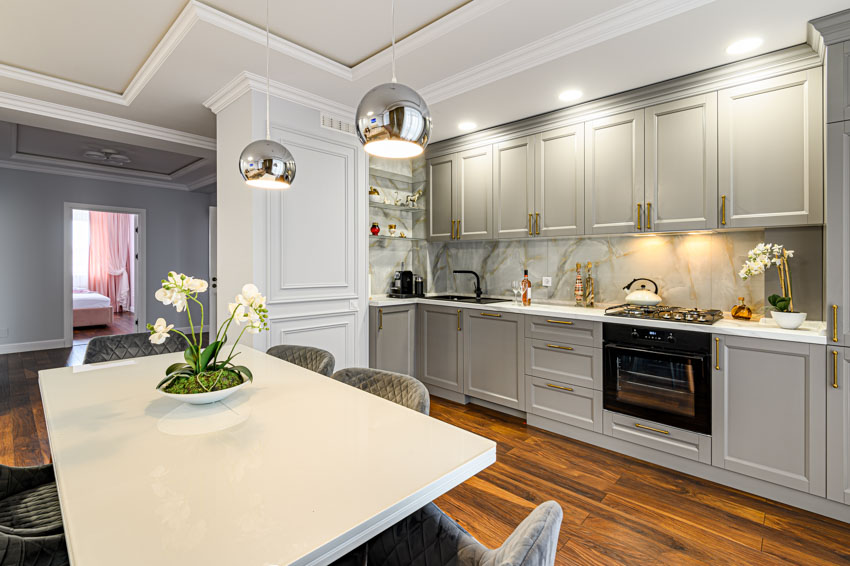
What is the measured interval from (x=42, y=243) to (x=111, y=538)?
7.22 m

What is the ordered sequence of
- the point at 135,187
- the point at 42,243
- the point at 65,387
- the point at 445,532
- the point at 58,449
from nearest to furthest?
1. the point at 445,532
2. the point at 58,449
3. the point at 65,387
4. the point at 42,243
5. the point at 135,187

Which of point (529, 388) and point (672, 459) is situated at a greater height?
point (529, 388)

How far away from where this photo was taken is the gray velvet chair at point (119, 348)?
2.36 m

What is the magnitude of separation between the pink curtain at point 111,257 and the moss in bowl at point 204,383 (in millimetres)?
10398

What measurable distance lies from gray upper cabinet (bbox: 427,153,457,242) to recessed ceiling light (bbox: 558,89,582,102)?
4.13ft

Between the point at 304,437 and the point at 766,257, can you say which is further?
the point at 766,257

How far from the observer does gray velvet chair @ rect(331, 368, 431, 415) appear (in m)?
1.57

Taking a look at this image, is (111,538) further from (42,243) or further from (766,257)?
(42,243)

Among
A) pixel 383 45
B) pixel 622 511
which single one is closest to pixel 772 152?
pixel 622 511

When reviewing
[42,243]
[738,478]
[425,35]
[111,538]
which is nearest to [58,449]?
[111,538]

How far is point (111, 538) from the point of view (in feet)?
2.43

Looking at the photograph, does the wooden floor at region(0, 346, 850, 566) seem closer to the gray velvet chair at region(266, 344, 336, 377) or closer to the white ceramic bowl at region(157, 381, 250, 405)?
the gray velvet chair at region(266, 344, 336, 377)

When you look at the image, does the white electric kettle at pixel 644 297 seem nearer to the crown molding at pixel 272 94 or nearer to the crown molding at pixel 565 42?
the crown molding at pixel 565 42

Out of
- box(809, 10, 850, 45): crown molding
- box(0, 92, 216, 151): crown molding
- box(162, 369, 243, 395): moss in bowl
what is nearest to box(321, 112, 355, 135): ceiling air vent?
box(0, 92, 216, 151): crown molding
